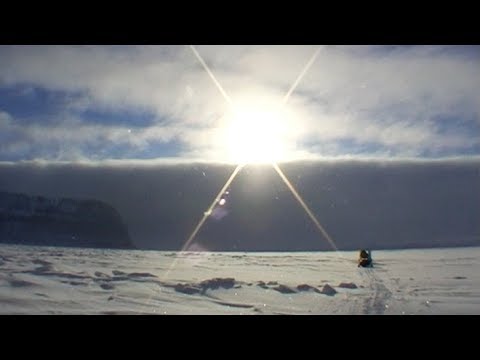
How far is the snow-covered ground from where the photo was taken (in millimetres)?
3619

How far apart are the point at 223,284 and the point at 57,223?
218cm

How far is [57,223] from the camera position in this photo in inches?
191

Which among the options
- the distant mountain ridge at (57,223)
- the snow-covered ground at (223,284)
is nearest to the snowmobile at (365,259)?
the snow-covered ground at (223,284)

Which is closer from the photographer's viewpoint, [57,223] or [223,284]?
[223,284]

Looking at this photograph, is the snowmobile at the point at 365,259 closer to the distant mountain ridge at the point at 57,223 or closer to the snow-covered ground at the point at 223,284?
the snow-covered ground at the point at 223,284

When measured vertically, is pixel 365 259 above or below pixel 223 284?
above

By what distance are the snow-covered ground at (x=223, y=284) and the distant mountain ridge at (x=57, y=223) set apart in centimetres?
19

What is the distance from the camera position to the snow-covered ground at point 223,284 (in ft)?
11.9

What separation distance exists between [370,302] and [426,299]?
1.70ft

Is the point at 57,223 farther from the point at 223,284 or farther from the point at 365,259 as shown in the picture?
the point at 365,259

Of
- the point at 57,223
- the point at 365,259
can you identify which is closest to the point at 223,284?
the point at 365,259

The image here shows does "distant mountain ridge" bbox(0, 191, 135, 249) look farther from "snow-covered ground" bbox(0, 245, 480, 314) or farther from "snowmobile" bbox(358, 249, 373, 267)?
"snowmobile" bbox(358, 249, 373, 267)

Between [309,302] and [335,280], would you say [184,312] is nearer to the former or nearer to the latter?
[309,302]

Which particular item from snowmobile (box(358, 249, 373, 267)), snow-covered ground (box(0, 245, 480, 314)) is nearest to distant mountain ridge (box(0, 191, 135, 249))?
snow-covered ground (box(0, 245, 480, 314))
